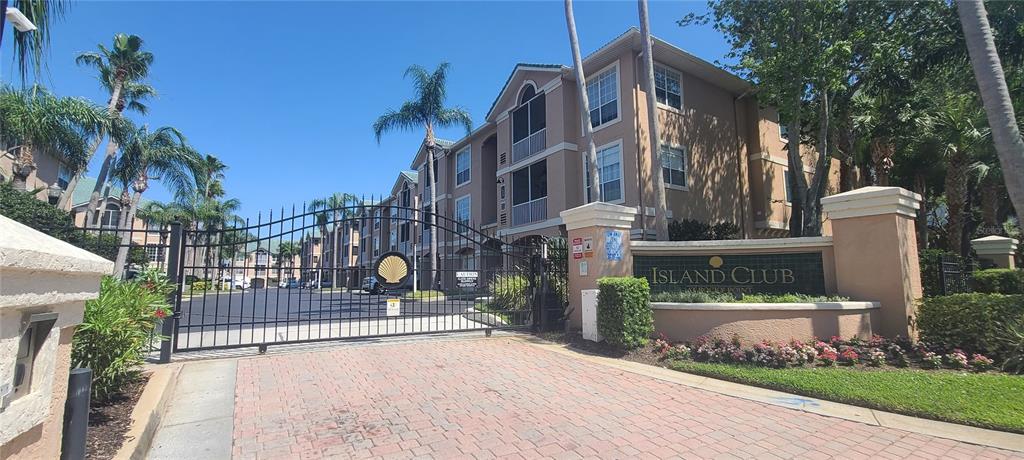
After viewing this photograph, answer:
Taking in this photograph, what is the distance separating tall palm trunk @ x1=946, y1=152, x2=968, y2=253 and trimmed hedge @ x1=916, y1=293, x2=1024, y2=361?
1003cm

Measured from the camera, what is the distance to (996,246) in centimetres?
1367

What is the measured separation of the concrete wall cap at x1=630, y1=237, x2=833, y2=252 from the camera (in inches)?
358

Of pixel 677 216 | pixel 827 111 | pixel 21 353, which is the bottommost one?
pixel 21 353

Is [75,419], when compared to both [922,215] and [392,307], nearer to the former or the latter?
[392,307]

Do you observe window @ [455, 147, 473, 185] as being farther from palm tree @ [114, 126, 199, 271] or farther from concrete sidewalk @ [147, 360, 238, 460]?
concrete sidewalk @ [147, 360, 238, 460]

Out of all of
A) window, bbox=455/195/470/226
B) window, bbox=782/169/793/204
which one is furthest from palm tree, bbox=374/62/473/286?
window, bbox=782/169/793/204

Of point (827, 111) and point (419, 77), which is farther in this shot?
point (419, 77)

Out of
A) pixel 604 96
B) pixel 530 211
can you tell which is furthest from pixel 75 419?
pixel 530 211

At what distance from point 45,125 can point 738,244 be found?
19.4m

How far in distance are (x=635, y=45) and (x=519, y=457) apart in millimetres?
16444

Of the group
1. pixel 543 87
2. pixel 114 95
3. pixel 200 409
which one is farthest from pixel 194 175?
pixel 200 409

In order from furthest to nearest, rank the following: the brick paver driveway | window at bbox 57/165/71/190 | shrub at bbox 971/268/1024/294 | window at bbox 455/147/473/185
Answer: window at bbox 57/165/71/190 → window at bbox 455/147/473/185 → shrub at bbox 971/268/1024/294 → the brick paver driveway

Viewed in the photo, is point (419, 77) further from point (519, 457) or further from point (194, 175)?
point (519, 457)

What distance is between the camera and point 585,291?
31.1 ft
